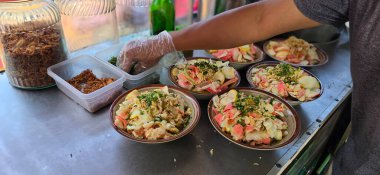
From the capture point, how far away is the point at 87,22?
1226mm

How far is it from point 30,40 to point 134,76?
14.0 inches

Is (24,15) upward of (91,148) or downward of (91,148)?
upward

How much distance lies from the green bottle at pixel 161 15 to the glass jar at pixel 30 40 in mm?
443

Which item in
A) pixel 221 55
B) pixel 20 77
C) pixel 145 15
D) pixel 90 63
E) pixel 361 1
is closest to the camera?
pixel 361 1

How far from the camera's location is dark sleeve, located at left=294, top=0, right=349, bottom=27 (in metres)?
0.87

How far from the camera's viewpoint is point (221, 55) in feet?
4.20

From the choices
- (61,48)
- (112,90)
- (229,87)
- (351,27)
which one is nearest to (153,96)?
(112,90)

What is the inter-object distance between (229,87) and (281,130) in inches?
10.1

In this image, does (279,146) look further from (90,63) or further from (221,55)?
(90,63)

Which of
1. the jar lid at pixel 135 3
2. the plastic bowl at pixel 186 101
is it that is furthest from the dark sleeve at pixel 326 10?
the jar lid at pixel 135 3

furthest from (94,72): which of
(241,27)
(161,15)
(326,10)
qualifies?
(326,10)

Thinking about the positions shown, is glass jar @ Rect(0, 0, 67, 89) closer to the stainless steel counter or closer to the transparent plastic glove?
the stainless steel counter

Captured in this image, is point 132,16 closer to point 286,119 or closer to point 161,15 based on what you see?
point 161,15

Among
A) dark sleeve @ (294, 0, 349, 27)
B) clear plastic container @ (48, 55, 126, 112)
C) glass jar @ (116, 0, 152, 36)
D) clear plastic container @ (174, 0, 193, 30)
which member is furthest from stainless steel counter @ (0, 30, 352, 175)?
clear plastic container @ (174, 0, 193, 30)
